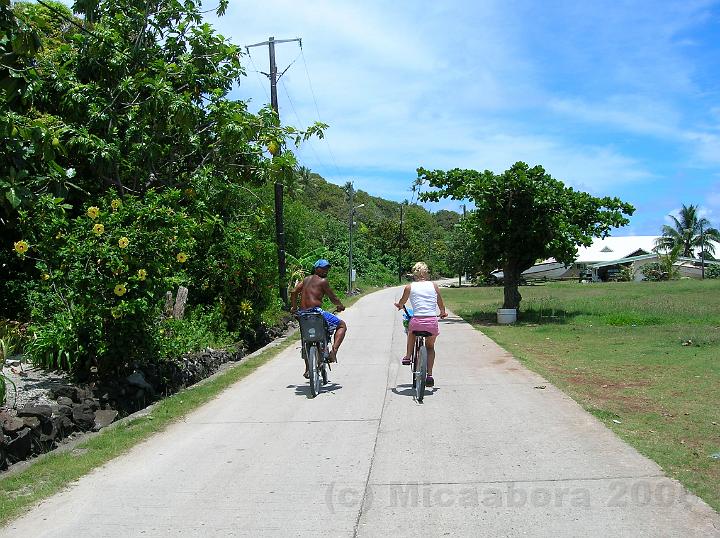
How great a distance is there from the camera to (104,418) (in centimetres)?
823

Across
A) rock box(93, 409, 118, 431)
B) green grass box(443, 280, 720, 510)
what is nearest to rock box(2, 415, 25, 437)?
rock box(93, 409, 118, 431)

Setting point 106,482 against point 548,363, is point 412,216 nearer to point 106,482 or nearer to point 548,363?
point 548,363

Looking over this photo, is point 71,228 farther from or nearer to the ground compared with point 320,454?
farther from the ground

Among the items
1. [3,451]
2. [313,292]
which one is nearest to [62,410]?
[3,451]

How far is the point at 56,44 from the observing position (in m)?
13.4

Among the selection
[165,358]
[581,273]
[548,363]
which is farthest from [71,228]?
[581,273]

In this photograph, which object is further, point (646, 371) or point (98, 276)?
point (646, 371)

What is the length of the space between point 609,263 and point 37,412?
67.9 metres

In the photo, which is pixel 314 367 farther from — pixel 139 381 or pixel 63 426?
pixel 63 426

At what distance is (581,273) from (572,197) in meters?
50.2

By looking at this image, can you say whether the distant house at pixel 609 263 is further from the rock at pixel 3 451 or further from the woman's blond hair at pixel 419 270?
the rock at pixel 3 451

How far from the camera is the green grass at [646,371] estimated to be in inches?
244

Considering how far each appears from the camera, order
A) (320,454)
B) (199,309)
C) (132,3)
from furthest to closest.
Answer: (199,309) → (132,3) → (320,454)

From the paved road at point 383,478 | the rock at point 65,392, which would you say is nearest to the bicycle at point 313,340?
the paved road at point 383,478
